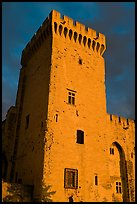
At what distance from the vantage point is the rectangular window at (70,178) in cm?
1911

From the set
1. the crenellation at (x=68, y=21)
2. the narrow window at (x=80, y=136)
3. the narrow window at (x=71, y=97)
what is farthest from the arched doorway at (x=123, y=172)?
the crenellation at (x=68, y=21)

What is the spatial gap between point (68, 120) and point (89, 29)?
10.6m

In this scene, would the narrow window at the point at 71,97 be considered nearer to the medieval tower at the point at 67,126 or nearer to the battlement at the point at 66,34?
the medieval tower at the point at 67,126

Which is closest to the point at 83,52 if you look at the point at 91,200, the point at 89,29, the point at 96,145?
the point at 89,29

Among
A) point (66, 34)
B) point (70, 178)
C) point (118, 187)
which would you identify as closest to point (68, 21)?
point (66, 34)

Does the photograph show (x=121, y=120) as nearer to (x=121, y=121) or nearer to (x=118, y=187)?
(x=121, y=121)

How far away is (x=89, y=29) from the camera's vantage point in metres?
26.6

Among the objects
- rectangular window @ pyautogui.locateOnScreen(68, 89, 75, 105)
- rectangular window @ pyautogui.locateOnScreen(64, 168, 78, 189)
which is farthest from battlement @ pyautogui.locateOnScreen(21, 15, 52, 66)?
rectangular window @ pyautogui.locateOnScreen(64, 168, 78, 189)

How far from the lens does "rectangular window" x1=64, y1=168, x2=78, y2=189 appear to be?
62.7 feet

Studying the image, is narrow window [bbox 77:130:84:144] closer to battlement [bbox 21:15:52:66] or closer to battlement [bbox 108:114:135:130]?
battlement [bbox 108:114:135:130]

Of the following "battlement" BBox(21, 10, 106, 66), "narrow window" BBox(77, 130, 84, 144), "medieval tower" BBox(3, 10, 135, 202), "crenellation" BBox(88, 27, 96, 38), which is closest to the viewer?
"medieval tower" BBox(3, 10, 135, 202)

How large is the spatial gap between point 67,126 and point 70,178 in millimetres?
4018

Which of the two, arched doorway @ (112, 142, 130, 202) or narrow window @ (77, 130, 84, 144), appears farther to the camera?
arched doorway @ (112, 142, 130, 202)

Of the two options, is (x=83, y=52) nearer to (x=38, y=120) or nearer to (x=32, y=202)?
(x=38, y=120)
